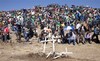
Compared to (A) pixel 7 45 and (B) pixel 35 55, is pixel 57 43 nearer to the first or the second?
(A) pixel 7 45

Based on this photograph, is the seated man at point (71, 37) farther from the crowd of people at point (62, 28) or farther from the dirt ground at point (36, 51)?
the dirt ground at point (36, 51)

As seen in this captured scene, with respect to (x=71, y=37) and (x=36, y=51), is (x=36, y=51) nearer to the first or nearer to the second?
(x=36, y=51)

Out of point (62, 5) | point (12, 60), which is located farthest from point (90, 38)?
point (62, 5)

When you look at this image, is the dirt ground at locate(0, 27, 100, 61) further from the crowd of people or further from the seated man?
the crowd of people

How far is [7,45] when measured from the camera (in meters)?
23.1

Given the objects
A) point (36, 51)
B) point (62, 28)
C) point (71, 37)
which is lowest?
point (36, 51)

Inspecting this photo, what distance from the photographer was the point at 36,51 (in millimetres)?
19906

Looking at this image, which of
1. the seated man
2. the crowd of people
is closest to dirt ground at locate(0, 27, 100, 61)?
the seated man

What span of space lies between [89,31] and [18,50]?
6.28 m

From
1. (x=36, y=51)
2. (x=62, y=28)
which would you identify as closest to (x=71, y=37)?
(x=62, y=28)

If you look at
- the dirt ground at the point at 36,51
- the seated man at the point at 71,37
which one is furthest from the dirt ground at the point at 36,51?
the seated man at the point at 71,37

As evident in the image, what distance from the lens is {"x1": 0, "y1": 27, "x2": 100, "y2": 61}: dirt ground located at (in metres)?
17.0

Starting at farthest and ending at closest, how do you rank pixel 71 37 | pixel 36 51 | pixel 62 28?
pixel 62 28 < pixel 71 37 < pixel 36 51

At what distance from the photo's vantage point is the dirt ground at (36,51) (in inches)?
670
